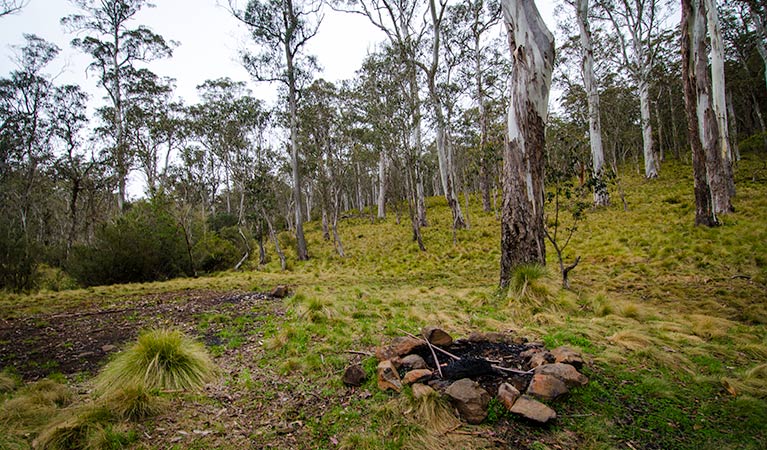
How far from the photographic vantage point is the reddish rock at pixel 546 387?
2193mm

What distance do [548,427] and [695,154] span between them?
924 cm

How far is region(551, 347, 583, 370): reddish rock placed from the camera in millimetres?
2576

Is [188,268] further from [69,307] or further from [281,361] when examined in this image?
[281,361]

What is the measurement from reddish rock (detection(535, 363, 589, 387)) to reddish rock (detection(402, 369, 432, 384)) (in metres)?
0.78

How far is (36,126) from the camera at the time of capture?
18.4 m

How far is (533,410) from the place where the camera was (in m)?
2.04

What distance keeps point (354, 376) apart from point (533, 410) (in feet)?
4.45

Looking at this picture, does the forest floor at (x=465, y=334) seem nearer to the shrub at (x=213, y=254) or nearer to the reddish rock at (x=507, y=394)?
the reddish rock at (x=507, y=394)

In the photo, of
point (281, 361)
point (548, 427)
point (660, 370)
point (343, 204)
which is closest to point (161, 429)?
point (281, 361)

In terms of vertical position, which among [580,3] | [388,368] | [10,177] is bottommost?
[388,368]

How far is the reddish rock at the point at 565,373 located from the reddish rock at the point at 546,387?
0.10m

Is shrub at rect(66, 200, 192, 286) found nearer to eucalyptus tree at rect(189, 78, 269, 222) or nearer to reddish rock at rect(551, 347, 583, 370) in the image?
eucalyptus tree at rect(189, 78, 269, 222)

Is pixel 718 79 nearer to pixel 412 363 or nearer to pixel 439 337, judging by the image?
pixel 439 337

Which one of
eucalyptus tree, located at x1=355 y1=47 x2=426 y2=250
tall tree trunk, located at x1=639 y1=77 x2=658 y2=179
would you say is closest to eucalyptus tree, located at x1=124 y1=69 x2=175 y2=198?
eucalyptus tree, located at x1=355 y1=47 x2=426 y2=250
